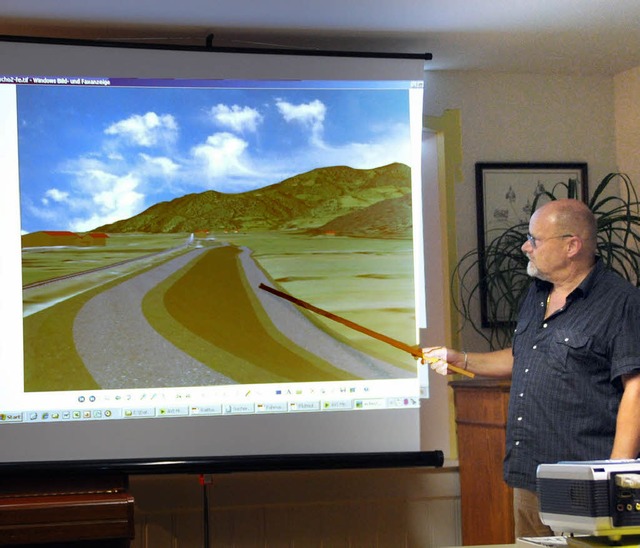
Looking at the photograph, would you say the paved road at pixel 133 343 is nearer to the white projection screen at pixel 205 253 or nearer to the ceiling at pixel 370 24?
the white projection screen at pixel 205 253

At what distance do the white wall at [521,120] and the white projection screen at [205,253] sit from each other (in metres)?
0.55

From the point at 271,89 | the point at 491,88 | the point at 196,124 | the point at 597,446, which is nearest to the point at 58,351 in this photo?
the point at 196,124

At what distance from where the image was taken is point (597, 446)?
9.54 feet

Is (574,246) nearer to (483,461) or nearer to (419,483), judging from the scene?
(483,461)

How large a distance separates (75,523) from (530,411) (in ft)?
5.17

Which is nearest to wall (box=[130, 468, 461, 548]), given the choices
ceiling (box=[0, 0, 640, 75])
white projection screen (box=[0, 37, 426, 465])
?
white projection screen (box=[0, 37, 426, 465])

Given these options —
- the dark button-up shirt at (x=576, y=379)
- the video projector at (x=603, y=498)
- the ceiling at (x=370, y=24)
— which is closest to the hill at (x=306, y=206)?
the ceiling at (x=370, y=24)

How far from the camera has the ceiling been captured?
11.6 ft

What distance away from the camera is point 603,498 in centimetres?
192

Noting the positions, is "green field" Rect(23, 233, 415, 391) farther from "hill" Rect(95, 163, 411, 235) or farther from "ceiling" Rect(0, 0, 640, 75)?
"ceiling" Rect(0, 0, 640, 75)

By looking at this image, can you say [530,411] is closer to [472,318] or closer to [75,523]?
[472,318]

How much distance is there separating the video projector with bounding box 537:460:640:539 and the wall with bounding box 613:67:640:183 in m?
2.81

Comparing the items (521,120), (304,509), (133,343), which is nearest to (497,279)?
(521,120)

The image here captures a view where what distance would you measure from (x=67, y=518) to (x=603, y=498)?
1993mm
